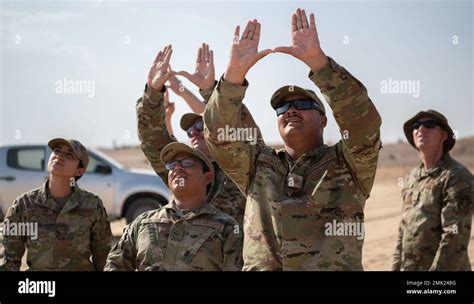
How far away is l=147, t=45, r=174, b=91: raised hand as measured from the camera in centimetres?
597

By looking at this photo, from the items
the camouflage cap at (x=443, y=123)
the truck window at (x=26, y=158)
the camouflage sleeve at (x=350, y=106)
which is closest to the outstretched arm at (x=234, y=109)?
the camouflage sleeve at (x=350, y=106)

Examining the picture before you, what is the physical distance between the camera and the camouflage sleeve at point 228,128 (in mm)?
4461

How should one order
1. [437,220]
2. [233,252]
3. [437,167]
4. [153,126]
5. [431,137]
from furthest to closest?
[431,137] → [437,167] → [437,220] → [153,126] → [233,252]

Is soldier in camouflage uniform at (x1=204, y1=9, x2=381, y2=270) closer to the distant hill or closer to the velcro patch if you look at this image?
the velcro patch

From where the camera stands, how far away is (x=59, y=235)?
643 centimetres

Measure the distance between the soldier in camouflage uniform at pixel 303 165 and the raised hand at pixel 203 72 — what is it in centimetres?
131

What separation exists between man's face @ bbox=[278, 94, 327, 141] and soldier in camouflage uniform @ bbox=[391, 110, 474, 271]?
258 cm

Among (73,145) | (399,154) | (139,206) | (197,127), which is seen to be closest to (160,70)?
(197,127)

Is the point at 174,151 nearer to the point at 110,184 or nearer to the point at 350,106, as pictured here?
the point at 350,106

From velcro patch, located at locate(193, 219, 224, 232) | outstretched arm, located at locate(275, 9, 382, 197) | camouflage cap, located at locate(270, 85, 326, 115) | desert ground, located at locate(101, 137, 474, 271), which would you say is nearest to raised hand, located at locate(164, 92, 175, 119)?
velcro patch, located at locate(193, 219, 224, 232)

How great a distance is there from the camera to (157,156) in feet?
20.1

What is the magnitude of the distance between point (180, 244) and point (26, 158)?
29.7 ft
